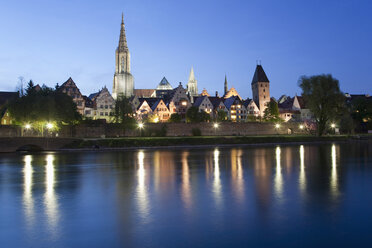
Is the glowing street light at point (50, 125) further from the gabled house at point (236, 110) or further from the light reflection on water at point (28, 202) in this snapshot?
the gabled house at point (236, 110)

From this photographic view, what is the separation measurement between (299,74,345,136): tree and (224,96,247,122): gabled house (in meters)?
38.4

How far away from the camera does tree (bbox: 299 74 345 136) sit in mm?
59938

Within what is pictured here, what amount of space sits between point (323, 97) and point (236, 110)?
136ft

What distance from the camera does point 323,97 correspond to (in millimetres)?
60094

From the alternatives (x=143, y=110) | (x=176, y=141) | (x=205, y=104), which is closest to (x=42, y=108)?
(x=176, y=141)

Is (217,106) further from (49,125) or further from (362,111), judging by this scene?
(49,125)

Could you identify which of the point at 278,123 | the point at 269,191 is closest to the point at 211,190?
the point at 269,191

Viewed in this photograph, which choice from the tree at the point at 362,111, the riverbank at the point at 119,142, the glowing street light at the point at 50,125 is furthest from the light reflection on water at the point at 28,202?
the tree at the point at 362,111

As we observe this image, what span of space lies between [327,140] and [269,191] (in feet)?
163

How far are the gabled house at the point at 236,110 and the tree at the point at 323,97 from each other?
126 ft

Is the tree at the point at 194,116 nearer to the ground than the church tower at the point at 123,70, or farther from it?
nearer to the ground

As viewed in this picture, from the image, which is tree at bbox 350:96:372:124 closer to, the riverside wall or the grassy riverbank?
the riverside wall

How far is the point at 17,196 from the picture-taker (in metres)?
14.6

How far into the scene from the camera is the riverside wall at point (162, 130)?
190ft
